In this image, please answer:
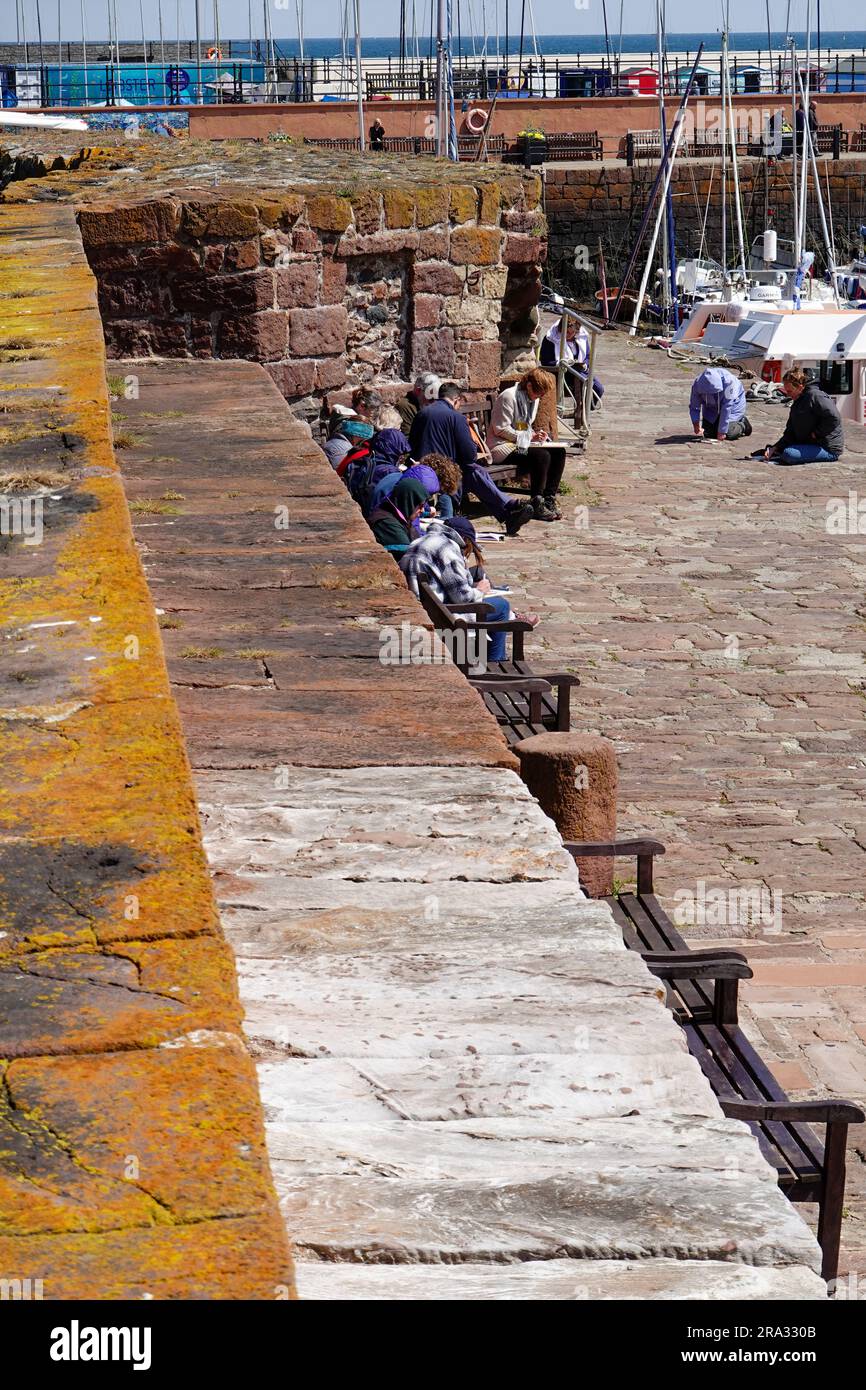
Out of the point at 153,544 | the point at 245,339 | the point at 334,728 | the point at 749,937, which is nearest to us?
the point at 334,728

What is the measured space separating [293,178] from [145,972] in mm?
9504

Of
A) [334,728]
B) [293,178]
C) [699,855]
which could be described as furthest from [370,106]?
[334,728]

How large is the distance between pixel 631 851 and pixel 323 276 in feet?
18.9

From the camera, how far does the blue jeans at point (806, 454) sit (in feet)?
52.2

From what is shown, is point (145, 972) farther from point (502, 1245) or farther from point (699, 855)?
point (699, 855)

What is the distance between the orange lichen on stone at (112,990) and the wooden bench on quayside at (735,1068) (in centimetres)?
135

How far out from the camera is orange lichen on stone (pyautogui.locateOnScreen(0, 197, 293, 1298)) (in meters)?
1.55

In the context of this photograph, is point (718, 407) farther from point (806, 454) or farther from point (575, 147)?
point (575, 147)

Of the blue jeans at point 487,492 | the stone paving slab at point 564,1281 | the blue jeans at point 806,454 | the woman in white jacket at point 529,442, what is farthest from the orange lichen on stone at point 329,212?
the stone paving slab at point 564,1281

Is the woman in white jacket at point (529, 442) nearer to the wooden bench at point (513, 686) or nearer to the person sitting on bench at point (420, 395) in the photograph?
the person sitting on bench at point (420, 395)

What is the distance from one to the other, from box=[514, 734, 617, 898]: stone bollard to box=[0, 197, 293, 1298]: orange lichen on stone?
2.88m

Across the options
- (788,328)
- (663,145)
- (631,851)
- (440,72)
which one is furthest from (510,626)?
(663,145)

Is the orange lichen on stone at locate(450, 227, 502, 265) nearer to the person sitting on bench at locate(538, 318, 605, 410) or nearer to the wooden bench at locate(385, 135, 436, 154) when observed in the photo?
the person sitting on bench at locate(538, 318, 605, 410)

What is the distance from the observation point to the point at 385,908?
3027 mm
